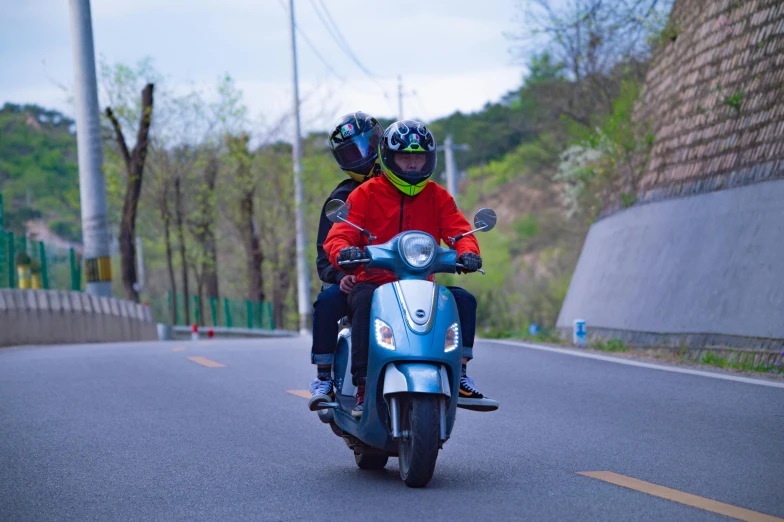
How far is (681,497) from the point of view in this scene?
18.3 feet

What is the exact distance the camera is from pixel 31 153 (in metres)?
91.2

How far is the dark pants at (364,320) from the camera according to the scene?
6.17 meters

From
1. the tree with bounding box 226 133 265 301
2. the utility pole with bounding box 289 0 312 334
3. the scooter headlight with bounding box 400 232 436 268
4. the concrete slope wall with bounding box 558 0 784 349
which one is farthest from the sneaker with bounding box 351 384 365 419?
the tree with bounding box 226 133 265 301

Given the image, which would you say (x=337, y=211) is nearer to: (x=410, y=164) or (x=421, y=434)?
(x=410, y=164)

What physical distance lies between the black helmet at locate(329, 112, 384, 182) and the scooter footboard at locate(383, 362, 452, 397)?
5.81ft

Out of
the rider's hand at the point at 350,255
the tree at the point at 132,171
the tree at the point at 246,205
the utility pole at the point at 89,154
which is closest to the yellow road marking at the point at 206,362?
the rider's hand at the point at 350,255

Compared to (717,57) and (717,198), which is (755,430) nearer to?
(717,198)

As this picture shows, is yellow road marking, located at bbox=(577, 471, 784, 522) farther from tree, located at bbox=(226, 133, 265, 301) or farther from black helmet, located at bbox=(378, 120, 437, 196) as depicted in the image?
tree, located at bbox=(226, 133, 265, 301)

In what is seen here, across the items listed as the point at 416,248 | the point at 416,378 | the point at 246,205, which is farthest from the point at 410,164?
the point at 246,205

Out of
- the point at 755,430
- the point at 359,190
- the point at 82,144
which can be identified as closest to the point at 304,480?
the point at 359,190

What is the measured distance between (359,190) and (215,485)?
1.78m

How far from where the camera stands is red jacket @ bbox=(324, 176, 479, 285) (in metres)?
6.55

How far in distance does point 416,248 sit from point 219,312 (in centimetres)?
4321

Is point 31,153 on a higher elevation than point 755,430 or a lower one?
higher
